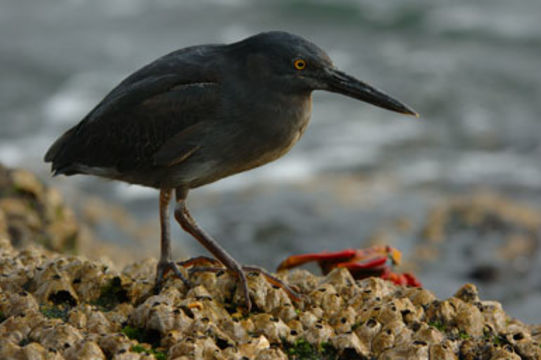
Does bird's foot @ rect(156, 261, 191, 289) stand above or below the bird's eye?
below

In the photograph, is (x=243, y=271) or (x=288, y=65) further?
(x=288, y=65)

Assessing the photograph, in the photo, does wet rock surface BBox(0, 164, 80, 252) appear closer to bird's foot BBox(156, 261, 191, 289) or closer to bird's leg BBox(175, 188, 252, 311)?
bird's leg BBox(175, 188, 252, 311)

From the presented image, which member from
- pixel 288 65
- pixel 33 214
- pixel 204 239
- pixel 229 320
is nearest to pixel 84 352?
pixel 229 320

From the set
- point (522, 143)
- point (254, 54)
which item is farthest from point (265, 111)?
point (522, 143)

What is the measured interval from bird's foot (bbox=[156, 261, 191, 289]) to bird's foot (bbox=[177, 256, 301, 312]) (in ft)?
0.32

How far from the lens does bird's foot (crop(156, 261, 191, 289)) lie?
4207 mm

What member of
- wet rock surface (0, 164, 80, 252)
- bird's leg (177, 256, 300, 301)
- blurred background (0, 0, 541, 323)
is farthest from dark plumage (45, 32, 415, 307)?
blurred background (0, 0, 541, 323)

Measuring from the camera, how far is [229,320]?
366 cm

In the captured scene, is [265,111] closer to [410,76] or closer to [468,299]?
[468,299]

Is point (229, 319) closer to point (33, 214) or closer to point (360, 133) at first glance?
point (33, 214)

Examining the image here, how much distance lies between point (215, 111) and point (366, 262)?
149 cm

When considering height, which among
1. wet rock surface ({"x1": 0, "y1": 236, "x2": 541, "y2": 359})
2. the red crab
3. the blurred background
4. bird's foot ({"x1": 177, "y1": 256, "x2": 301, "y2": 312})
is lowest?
wet rock surface ({"x1": 0, "y1": 236, "x2": 541, "y2": 359})

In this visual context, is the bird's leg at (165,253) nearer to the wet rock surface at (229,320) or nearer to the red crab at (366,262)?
the wet rock surface at (229,320)

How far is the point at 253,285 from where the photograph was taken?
4.01 meters
